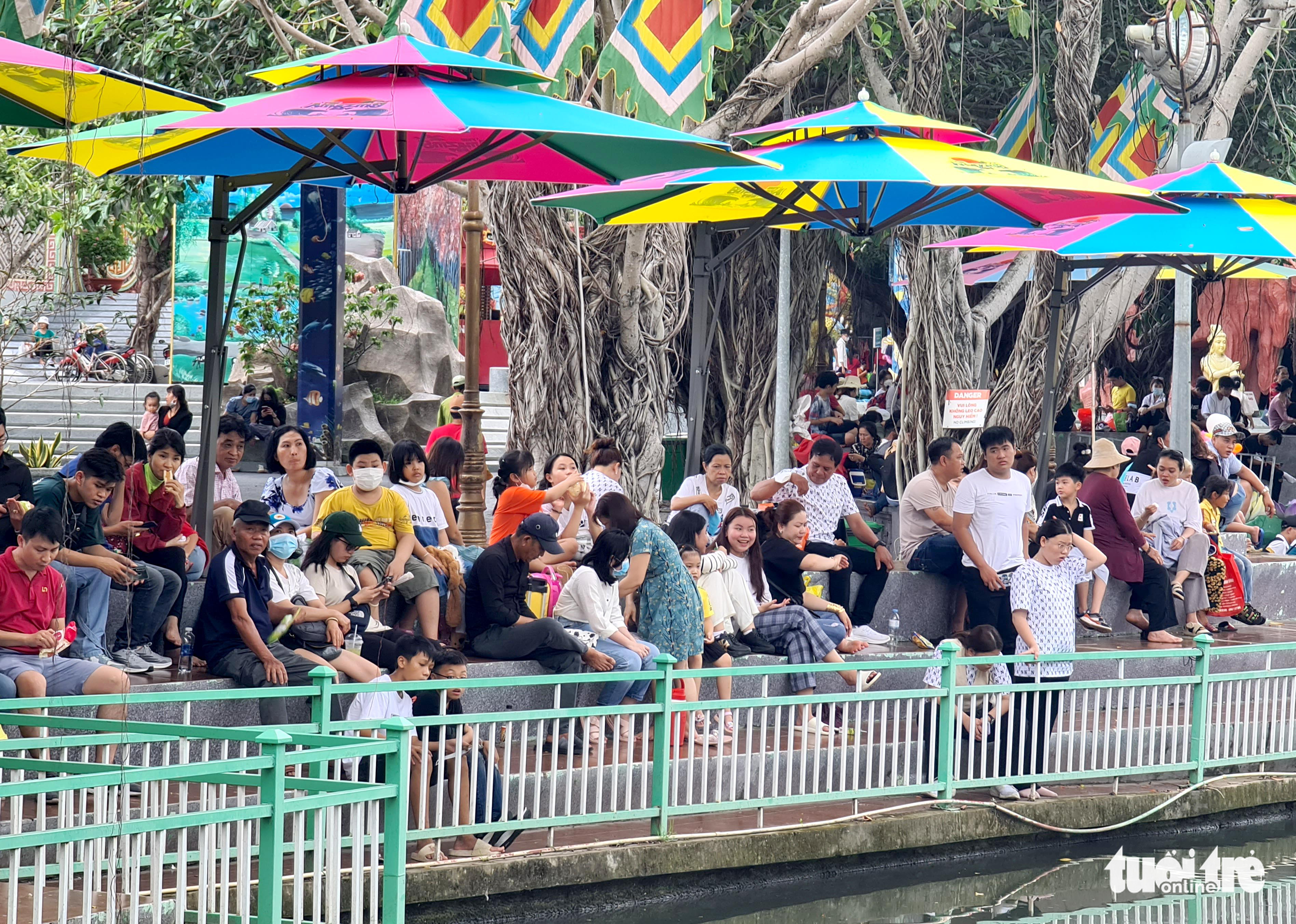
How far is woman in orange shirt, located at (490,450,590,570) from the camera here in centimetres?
942

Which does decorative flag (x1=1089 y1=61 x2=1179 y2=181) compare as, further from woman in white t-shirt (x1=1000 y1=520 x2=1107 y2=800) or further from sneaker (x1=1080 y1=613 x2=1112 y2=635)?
woman in white t-shirt (x1=1000 y1=520 x2=1107 y2=800)

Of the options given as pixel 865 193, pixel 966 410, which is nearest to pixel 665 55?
pixel 865 193

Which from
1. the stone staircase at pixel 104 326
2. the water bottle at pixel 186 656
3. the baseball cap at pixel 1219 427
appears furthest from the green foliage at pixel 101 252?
the water bottle at pixel 186 656

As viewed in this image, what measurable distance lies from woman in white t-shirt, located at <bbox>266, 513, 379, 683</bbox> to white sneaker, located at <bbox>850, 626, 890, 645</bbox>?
3708 millimetres

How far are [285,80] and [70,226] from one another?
15.5ft

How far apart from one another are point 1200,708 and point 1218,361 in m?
16.1

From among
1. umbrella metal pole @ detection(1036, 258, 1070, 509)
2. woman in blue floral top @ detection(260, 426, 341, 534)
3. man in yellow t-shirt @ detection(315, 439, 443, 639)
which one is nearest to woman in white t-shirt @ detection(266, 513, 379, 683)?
man in yellow t-shirt @ detection(315, 439, 443, 639)

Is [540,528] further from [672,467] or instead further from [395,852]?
[672,467]

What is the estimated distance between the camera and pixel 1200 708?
9.59m

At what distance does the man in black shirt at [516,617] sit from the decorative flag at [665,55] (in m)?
3.02

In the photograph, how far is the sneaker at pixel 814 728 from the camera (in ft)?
25.6

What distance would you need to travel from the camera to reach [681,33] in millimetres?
10094

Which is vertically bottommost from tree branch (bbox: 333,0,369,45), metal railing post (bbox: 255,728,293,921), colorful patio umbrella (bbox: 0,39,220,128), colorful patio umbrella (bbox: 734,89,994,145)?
metal railing post (bbox: 255,728,293,921)

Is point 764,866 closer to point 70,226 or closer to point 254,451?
point 70,226
